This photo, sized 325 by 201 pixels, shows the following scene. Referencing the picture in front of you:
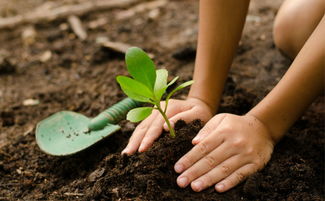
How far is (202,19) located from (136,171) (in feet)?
2.13

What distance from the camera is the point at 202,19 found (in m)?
1.58

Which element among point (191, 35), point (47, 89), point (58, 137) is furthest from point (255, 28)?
point (58, 137)

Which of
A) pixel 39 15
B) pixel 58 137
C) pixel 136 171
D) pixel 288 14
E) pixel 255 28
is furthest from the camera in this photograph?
pixel 39 15

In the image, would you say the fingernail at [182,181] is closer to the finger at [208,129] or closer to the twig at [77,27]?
the finger at [208,129]

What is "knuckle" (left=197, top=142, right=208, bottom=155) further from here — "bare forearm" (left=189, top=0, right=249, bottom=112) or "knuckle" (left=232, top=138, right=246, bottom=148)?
"bare forearm" (left=189, top=0, right=249, bottom=112)

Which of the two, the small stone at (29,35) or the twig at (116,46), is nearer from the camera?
the twig at (116,46)

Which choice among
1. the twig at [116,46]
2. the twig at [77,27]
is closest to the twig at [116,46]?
the twig at [116,46]

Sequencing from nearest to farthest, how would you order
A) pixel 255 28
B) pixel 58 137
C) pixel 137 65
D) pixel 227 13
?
1. pixel 137 65
2. pixel 227 13
3. pixel 58 137
4. pixel 255 28

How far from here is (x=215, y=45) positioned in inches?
61.6

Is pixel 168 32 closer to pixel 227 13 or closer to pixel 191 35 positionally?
pixel 191 35

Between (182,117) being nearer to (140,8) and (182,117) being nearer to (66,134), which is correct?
(66,134)

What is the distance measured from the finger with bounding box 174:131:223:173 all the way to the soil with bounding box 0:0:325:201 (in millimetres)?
37

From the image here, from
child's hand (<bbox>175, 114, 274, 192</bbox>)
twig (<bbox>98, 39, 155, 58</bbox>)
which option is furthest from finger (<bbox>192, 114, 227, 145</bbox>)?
twig (<bbox>98, 39, 155, 58</bbox>)

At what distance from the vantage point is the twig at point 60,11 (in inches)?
114
